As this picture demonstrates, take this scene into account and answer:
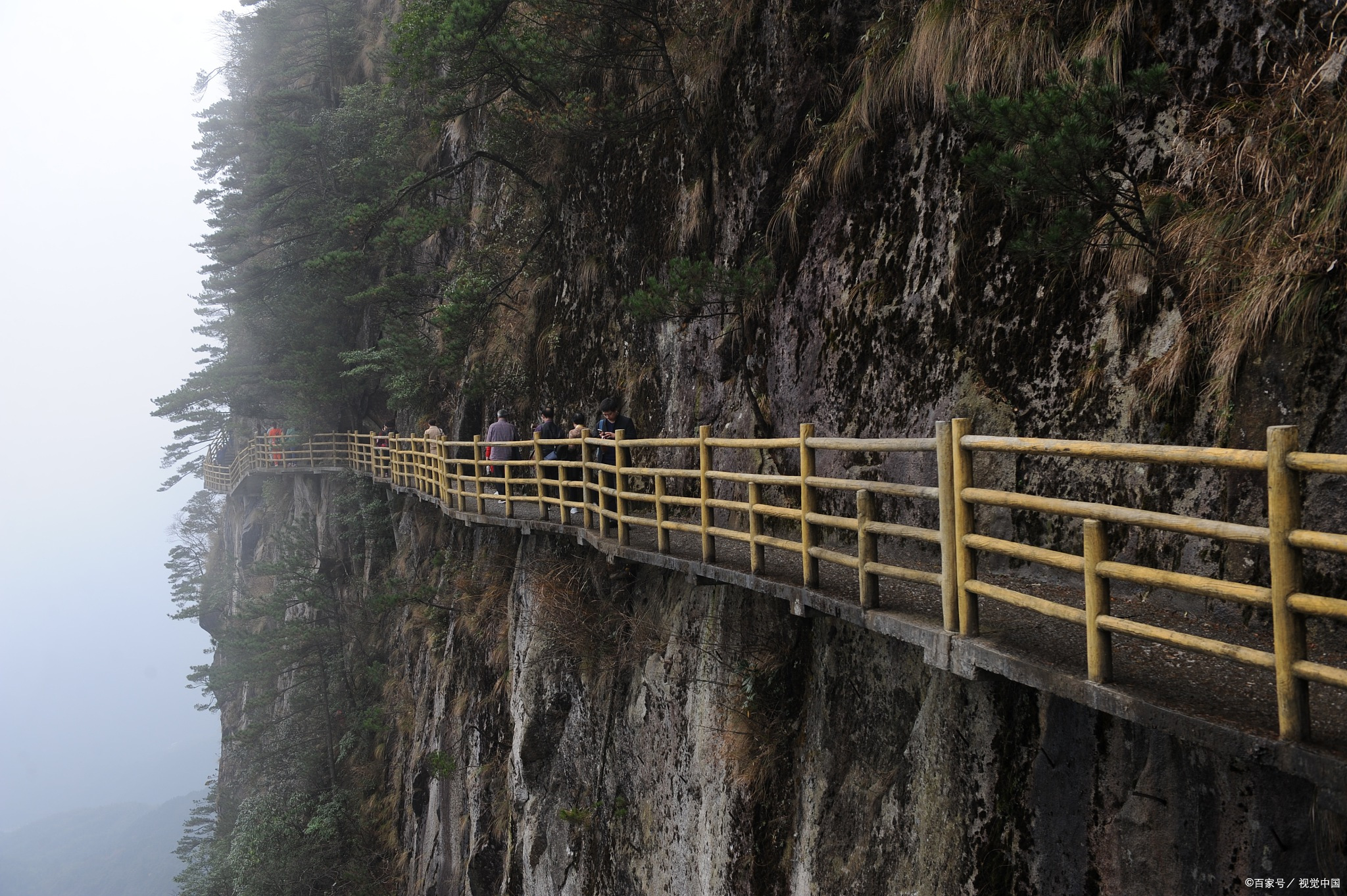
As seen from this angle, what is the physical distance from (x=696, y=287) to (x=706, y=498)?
9.44ft

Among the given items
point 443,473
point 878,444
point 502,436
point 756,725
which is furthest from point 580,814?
point 443,473

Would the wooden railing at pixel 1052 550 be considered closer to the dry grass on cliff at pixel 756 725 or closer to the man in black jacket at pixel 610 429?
the man in black jacket at pixel 610 429

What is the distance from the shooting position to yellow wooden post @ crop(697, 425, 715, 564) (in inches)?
271

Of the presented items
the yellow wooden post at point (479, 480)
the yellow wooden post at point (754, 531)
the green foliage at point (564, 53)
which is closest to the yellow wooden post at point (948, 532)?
the yellow wooden post at point (754, 531)

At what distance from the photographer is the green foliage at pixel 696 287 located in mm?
8602

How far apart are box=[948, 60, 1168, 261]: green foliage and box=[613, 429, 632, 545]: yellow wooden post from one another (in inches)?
189

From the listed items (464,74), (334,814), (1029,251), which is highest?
(464,74)

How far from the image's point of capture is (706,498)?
274 inches

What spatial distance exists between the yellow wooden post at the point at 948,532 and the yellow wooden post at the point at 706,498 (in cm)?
277

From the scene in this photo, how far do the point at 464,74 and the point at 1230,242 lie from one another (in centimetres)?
1250

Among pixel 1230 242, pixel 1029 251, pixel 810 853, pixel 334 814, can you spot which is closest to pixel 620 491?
pixel 810 853

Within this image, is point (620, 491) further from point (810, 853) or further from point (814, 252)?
point (810, 853)

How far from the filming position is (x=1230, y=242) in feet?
14.9

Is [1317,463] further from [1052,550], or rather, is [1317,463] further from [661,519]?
[661,519]
